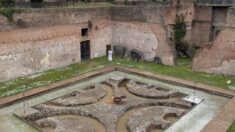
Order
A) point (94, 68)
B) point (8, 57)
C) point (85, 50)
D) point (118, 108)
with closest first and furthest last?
point (118, 108) < point (8, 57) < point (94, 68) < point (85, 50)

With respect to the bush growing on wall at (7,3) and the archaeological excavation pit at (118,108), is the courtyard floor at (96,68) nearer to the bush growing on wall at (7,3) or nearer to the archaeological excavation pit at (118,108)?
the archaeological excavation pit at (118,108)

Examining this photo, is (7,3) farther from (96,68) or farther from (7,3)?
(96,68)

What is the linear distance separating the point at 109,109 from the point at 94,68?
21.8 feet

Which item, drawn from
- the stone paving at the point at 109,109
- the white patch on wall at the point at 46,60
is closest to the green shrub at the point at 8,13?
the white patch on wall at the point at 46,60

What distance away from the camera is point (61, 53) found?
21.1 metres

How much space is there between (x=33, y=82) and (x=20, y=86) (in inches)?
36.7

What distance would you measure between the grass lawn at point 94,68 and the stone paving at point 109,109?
8.00ft

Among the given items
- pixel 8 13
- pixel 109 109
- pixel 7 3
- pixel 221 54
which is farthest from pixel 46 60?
pixel 221 54

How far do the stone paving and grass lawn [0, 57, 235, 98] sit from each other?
8.00 ft

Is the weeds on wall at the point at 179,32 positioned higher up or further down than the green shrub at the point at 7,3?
further down

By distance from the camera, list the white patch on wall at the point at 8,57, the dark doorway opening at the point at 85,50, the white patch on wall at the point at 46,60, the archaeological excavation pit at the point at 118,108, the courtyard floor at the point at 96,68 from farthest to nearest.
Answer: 1. the dark doorway opening at the point at 85,50
2. the white patch on wall at the point at 46,60
3. the white patch on wall at the point at 8,57
4. the courtyard floor at the point at 96,68
5. the archaeological excavation pit at the point at 118,108

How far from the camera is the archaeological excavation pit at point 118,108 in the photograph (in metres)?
13.2

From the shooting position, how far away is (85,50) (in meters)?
23.0

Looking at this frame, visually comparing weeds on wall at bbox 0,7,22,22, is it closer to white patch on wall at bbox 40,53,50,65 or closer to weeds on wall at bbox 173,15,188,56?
white patch on wall at bbox 40,53,50,65
